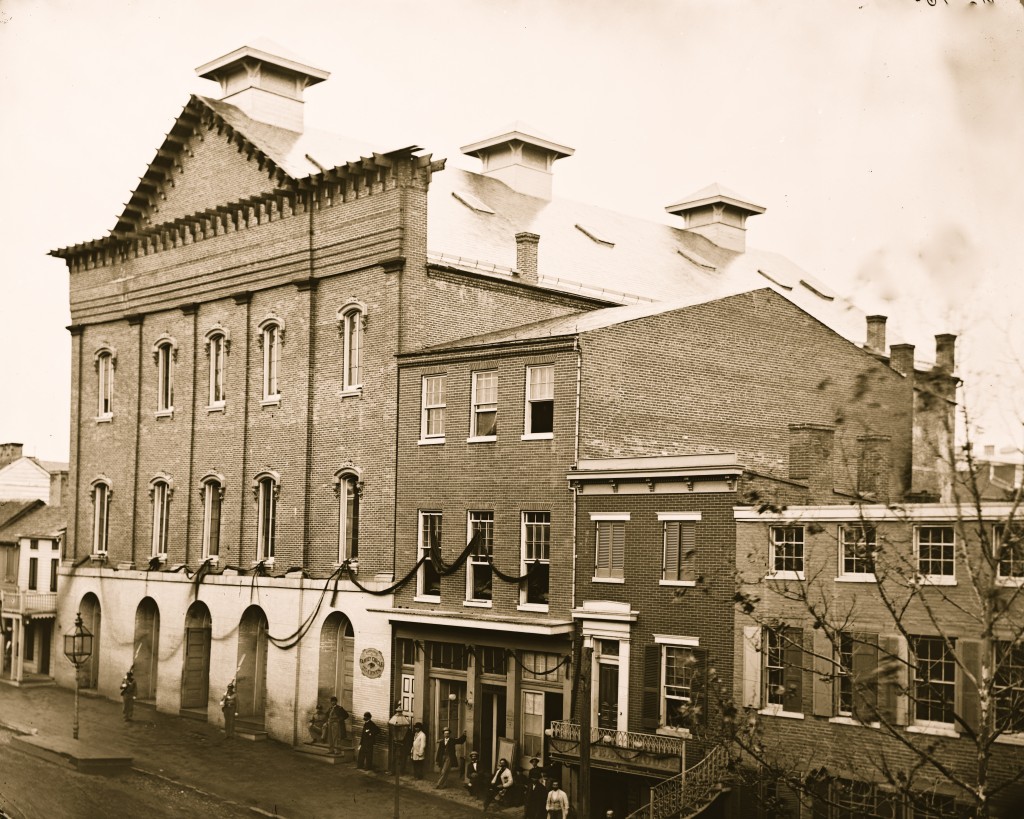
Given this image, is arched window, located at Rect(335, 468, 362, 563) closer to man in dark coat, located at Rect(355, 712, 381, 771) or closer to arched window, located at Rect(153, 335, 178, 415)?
man in dark coat, located at Rect(355, 712, 381, 771)

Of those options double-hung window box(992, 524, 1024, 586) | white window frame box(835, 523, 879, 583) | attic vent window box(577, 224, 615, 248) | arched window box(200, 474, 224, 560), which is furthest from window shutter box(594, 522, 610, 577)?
attic vent window box(577, 224, 615, 248)

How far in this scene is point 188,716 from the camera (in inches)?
1703

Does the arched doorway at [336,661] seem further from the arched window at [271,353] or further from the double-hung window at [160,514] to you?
the double-hung window at [160,514]

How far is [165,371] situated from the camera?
47.3 meters

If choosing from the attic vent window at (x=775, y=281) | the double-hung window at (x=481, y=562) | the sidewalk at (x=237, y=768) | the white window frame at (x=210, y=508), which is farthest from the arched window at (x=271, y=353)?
the attic vent window at (x=775, y=281)

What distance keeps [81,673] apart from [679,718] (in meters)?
29.6

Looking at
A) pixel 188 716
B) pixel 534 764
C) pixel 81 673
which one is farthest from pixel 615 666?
pixel 81 673

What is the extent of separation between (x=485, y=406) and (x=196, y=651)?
1599 cm

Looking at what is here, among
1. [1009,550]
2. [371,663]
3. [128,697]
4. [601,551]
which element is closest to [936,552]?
[1009,550]

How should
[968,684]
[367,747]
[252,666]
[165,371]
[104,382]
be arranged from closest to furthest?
[968,684], [367,747], [252,666], [165,371], [104,382]

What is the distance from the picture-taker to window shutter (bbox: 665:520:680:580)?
29422 millimetres

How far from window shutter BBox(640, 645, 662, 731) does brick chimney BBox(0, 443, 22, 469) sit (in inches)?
1812

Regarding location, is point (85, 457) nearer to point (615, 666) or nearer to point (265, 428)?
point (265, 428)

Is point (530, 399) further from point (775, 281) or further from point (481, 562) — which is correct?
point (775, 281)
